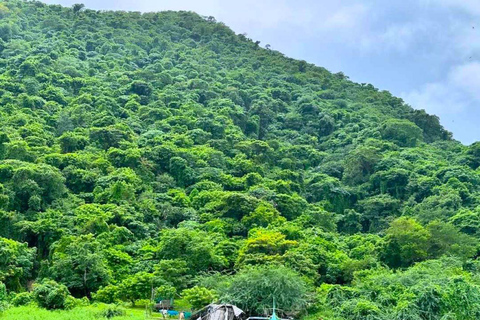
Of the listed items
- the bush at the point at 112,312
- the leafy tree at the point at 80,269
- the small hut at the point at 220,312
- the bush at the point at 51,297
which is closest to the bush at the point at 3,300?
the bush at the point at 51,297

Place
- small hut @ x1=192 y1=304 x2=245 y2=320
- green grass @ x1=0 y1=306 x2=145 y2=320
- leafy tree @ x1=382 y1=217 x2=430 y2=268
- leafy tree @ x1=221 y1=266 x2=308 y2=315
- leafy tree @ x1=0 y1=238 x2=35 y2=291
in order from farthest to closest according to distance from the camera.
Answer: leafy tree @ x1=382 y1=217 x2=430 y2=268 < leafy tree @ x1=0 y1=238 x2=35 y2=291 < leafy tree @ x1=221 y1=266 x2=308 y2=315 < small hut @ x1=192 y1=304 x2=245 y2=320 < green grass @ x1=0 y1=306 x2=145 y2=320

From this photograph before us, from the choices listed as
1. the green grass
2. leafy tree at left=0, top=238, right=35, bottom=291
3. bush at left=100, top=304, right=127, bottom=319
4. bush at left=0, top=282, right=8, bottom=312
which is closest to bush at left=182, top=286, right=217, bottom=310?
the green grass

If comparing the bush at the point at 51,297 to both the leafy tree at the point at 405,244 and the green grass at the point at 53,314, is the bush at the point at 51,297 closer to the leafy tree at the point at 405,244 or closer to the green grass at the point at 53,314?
the green grass at the point at 53,314

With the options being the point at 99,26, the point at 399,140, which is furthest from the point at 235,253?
the point at 99,26

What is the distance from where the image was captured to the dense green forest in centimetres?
2670

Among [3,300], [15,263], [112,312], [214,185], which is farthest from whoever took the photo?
[214,185]

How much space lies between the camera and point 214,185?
4600cm

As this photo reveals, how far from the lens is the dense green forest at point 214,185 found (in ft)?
87.6

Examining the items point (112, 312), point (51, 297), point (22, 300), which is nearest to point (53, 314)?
point (51, 297)

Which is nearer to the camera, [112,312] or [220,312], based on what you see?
[220,312]

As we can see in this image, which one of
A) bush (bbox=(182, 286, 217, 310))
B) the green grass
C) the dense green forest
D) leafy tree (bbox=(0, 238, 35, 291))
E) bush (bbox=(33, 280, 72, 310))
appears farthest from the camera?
leafy tree (bbox=(0, 238, 35, 291))

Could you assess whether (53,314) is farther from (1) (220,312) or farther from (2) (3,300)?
(1) (220,312)

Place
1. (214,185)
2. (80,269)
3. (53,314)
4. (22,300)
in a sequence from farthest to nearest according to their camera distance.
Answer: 1. (214,185)
2. (80,269)
3. (22,300)
4. (53,314)

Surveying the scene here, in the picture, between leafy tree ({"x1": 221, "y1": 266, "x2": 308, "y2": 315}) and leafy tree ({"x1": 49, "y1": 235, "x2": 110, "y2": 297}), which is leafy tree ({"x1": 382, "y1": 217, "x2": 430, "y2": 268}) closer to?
leafy tree ({"x1": 221, "y1": 266, "x2": 308, "y2": 315})
